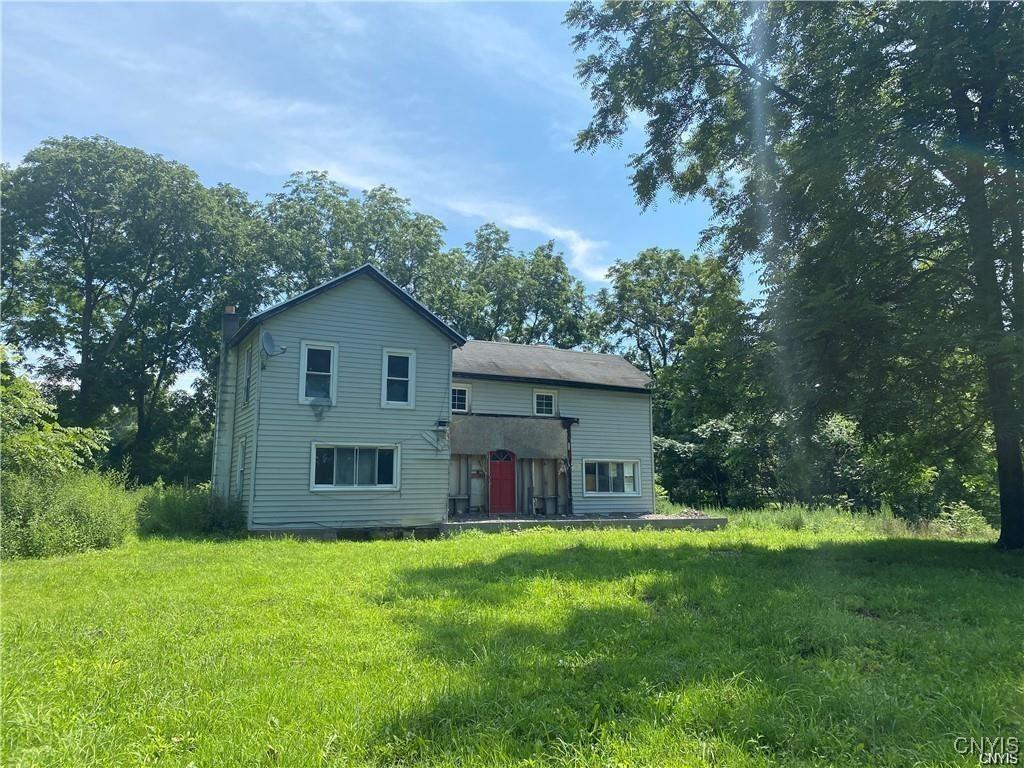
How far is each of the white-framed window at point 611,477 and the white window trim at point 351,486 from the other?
302 inches

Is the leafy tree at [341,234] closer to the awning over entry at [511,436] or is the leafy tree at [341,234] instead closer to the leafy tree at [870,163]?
the awning over entry at [511,436]

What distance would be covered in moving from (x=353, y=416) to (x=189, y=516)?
15.3 feet

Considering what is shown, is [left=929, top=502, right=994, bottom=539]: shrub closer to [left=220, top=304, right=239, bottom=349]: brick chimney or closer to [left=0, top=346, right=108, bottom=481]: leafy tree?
[left=220, top=304, right=239, bottom=349]: brick chimney

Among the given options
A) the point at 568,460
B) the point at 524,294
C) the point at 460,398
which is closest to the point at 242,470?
the point at 460,398

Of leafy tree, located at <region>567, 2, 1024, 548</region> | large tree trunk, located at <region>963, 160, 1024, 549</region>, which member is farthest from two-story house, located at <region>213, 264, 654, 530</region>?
large tree trunk, located at <region>963, 160, 1024, 549</region>

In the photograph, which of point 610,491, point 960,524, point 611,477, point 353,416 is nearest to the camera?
point 353,416

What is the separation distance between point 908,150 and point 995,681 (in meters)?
8.48

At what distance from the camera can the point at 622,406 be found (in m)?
23.5

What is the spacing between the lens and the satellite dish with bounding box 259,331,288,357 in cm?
1597

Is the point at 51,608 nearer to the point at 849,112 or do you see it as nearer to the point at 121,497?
the point at 121,497

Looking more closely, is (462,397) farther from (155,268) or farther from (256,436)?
(155,268)

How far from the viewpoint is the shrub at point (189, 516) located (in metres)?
→ 15.4

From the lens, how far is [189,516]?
1559 cm

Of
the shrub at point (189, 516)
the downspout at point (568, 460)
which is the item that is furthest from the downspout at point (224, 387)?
the downspout at point (568, 460)
